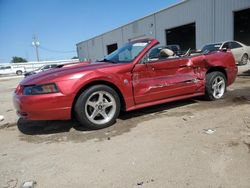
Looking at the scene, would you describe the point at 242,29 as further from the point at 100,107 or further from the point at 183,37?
the point at 100,107

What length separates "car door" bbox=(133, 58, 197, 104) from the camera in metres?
4.71

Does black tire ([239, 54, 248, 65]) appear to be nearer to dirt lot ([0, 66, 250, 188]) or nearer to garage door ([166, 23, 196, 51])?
dirt lot ([0, 66, 250, 188])

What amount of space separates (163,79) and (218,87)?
6.00 feet

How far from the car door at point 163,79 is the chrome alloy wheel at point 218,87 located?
738mm

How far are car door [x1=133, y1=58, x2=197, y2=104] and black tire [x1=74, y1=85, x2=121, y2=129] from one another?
1.51 ft

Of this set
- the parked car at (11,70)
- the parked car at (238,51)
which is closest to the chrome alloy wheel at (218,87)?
the parked car at (238,51)

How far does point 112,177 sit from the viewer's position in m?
2.82

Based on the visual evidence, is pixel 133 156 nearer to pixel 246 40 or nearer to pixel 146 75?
pixel 146 75

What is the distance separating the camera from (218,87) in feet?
19.9

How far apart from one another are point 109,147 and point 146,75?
1675 mm

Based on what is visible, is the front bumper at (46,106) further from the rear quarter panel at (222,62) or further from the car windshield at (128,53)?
the rear quarter panel at (222,62)

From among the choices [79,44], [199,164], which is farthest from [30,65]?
[199,164]

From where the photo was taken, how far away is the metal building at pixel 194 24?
64.1 ft

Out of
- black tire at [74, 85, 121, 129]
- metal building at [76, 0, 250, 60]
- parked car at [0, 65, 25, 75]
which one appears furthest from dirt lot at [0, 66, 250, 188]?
parked car at [0, 65, 25, 75]
